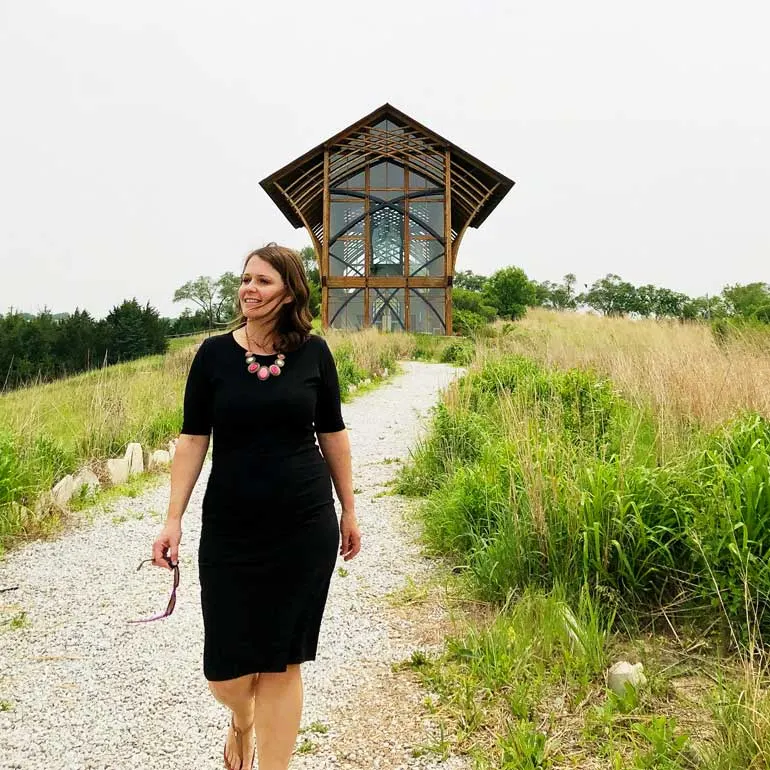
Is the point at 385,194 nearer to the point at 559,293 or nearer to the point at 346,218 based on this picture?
the point at 346,218

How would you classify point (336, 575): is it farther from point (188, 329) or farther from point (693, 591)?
point (188, 329)

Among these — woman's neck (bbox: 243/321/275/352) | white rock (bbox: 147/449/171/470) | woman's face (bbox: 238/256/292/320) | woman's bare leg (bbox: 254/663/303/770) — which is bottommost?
woman's bare leg (bbox: 254/663/303/770)

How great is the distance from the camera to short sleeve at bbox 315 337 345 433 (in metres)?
2.10

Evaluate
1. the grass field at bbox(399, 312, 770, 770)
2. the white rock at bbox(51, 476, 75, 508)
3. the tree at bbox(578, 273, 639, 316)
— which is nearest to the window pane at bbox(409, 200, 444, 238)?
the white rock at bbox(51, 476, 75, 508)

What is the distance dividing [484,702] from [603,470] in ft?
4.60

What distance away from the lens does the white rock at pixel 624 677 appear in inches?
93.0

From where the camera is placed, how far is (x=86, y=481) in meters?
5.76

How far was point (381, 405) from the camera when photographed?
1084cm

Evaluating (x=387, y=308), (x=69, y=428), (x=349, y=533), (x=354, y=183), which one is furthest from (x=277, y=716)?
(x=354, y=183)

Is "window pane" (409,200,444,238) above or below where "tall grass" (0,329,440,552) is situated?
above

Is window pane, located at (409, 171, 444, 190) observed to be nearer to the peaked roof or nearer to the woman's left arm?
the peaked roof

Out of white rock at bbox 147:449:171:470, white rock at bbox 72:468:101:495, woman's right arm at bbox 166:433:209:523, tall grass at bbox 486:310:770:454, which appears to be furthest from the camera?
white rock at bbox 147:449:171:470

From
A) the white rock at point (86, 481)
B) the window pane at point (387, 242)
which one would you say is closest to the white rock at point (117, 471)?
the white rock at point (86, 481)

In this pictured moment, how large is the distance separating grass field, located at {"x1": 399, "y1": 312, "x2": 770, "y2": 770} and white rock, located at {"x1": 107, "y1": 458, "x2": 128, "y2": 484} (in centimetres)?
349
